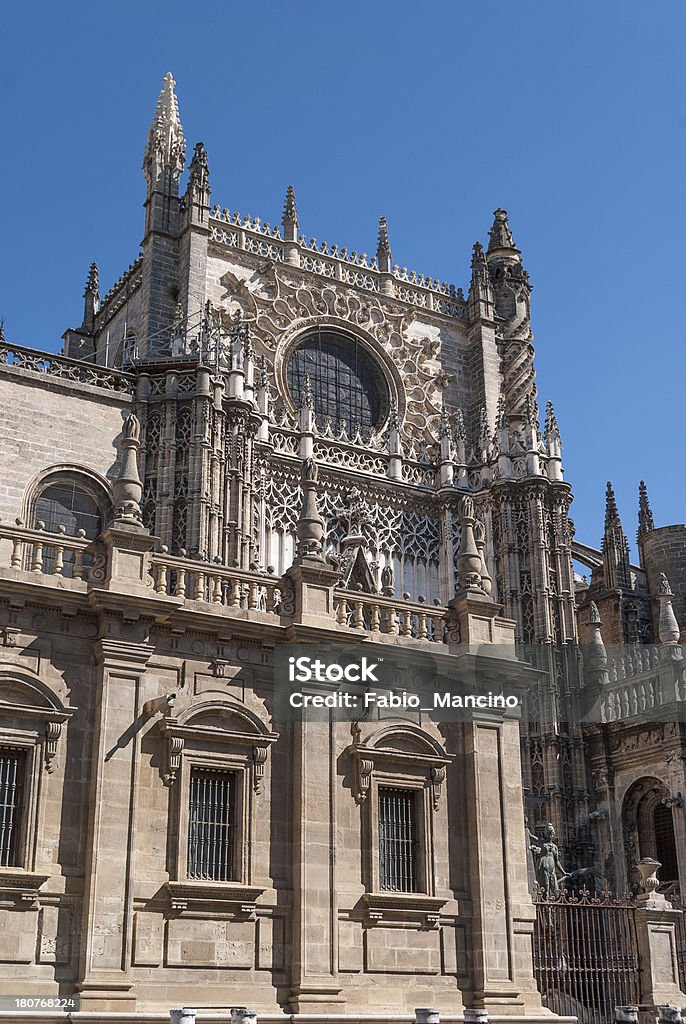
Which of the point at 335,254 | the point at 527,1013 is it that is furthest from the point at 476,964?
the point at 335,254

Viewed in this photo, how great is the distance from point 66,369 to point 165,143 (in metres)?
11.1

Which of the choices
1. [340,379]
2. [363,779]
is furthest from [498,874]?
[340,379]

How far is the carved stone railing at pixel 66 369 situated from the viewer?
28891 millimetres

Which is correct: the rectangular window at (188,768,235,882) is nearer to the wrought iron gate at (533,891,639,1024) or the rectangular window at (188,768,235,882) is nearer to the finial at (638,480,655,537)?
the wrought iron gate at (533,891,639,1024)

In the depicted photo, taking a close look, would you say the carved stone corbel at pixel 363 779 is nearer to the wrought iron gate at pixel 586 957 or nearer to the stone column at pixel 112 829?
the stone column at pixel 112 829

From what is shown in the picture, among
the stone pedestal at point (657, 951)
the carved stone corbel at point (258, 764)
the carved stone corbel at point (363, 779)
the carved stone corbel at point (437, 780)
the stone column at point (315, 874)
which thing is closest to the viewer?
the stone column at point (315, 874)

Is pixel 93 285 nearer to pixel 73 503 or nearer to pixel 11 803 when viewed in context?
pixel 73 503

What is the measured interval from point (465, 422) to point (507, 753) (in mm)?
21097

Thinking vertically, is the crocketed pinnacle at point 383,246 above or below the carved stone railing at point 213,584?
above

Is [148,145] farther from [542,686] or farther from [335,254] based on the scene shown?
[542,686]

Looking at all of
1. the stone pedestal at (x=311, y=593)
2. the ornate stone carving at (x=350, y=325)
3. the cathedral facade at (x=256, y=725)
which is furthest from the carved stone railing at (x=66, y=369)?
the stone pedestal at (x=311, y=593)

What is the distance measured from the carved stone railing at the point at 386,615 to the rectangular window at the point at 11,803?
5400mm

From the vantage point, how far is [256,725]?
1794 cm

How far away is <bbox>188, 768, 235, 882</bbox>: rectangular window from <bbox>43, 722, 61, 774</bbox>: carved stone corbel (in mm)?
2004
